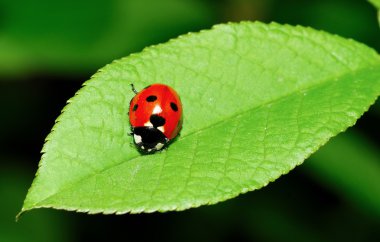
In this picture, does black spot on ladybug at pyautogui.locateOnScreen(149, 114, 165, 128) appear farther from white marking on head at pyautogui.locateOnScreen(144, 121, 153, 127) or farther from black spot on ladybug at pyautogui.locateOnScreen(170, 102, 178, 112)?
black spot on ladybug at pyautogui.locateOnScreen(170, 102, 178, 112)

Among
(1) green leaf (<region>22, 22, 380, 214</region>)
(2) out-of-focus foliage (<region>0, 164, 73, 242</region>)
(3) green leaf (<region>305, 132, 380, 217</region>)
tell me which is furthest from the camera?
(2) out-of-focus foliage (<region>0, 164, 73, 242</region>)

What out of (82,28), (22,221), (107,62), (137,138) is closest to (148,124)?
(137,138)

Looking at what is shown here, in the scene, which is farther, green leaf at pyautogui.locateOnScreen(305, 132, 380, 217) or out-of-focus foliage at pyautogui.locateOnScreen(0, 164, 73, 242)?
out-of-focus foliage at pyautogui.locateOnScreen(0, 164, 73, 242)

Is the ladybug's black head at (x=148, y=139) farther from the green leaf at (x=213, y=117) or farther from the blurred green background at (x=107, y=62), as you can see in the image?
the blurred green background at (x=107, y=62)

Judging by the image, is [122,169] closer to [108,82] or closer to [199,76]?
[108,82]

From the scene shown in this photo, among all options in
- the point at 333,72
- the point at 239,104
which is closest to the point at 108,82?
the point at 239,104

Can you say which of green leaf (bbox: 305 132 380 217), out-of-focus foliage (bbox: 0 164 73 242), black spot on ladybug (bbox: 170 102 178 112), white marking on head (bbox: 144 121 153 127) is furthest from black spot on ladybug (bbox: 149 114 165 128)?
out-of-focus foliage (bbox: 0 164 73 242)

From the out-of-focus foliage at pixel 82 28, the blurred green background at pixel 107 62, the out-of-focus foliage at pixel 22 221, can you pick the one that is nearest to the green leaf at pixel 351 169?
the blurred green background at pixel 107 62

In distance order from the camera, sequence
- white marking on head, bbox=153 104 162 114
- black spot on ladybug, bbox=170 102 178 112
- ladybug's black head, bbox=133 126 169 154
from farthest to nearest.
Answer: white marking on head, bbox=153 104 162 114 → black spot on ladybug, bbox=170 102 178 112 → ladybug's black head, bbox=133 126 169 154
